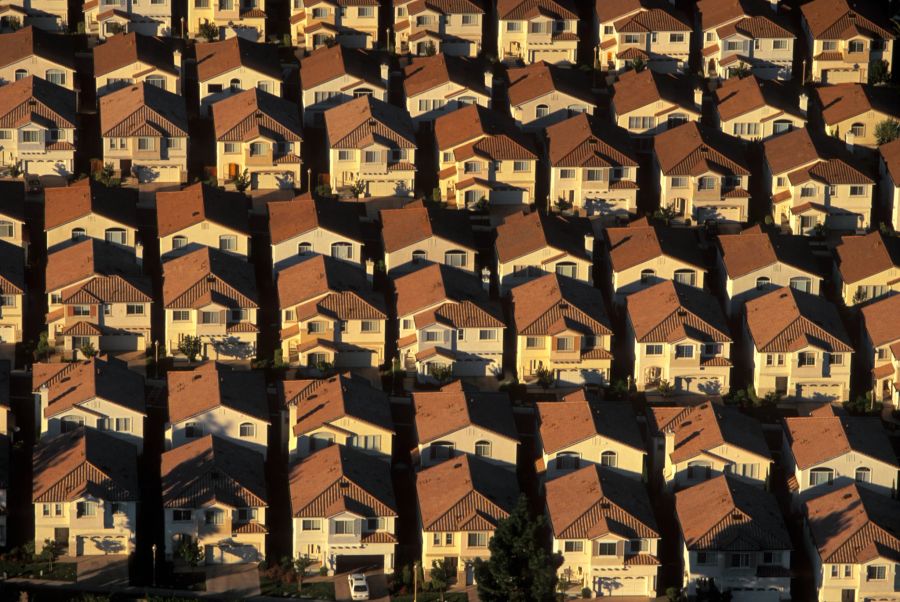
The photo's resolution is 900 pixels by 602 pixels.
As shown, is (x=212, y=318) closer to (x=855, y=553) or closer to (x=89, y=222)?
(x=89, y=222)

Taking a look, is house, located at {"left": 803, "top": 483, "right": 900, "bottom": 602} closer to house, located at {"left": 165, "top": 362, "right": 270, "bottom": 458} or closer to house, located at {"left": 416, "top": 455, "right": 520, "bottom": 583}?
house, located at {"left": 416, "top": 455, "right": 520, "bottom": 583}

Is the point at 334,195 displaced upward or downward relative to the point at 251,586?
upward

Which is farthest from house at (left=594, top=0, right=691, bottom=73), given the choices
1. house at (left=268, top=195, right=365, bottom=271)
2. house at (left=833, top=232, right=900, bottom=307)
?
house at (left=268, top=195, right=365, bottom=271)

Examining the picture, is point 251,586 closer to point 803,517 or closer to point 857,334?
point 803,517

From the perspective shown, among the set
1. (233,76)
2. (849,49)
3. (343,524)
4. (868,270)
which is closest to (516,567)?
(343,524)

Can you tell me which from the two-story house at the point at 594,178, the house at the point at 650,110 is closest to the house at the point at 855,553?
the two-story house at the point at 594,178

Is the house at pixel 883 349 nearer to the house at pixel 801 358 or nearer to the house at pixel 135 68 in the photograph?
the house at pixel 801 358

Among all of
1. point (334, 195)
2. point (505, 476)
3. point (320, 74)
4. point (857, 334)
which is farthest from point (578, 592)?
point (320, 74)
